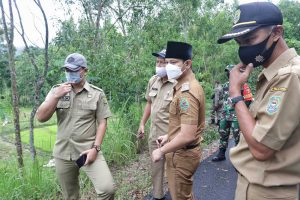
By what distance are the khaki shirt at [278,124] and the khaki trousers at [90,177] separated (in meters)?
1.55

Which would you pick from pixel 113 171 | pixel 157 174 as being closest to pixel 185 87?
pixel 157 174

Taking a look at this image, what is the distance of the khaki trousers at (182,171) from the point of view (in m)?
2.58

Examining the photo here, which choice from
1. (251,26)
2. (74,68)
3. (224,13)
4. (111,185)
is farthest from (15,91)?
(224,13)

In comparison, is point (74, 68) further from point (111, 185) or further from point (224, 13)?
point (224, 13)

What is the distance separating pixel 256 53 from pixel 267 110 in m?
0.32

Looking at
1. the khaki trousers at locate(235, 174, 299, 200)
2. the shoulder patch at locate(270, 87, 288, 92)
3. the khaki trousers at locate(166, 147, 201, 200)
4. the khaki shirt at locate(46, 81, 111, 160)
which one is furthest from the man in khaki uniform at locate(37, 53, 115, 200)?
the shoulder patch at locate(270, 87, 288, 92)

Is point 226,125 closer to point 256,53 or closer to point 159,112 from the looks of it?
point 159,112

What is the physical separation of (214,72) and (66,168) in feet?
35.7

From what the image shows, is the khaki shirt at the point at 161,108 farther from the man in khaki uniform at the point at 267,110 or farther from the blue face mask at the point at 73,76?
the man in khaki uniform at the point at 267,110

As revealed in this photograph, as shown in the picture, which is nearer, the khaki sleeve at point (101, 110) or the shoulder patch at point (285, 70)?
the shoulder patch at point (285, 70)

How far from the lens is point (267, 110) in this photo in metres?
1.44

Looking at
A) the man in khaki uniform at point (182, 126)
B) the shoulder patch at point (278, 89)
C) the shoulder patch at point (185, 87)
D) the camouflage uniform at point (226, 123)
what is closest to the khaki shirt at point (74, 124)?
the man in khaki uniform at point (182, 126)

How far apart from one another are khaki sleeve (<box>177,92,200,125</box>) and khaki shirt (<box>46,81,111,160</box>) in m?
1.03

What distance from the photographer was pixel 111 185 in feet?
9.43
